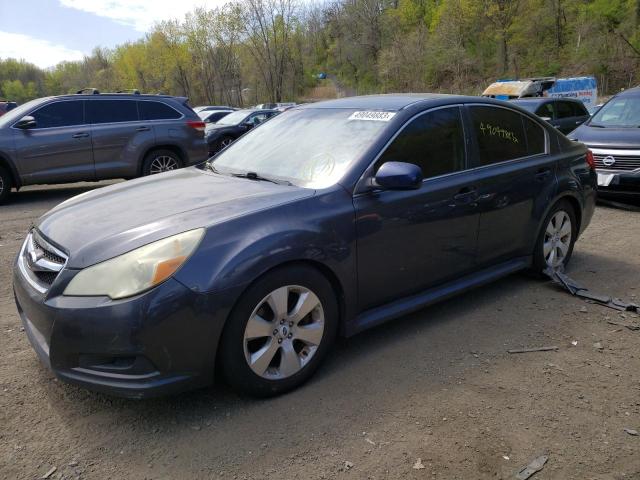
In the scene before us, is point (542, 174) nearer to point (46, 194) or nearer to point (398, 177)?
point (398, 177)

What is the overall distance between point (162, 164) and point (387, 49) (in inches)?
2270

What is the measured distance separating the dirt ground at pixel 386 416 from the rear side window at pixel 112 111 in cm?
635

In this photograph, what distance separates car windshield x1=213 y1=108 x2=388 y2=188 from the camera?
3.38 metres

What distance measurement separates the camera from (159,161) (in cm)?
991

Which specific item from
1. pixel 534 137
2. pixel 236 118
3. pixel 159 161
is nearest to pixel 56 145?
pixel 159 161

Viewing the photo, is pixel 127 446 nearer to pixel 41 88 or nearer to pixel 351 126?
pixel 351 126

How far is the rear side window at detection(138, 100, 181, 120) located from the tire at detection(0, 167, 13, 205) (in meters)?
2.39

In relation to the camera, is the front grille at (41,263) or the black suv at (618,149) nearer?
the front grille at (41,263)

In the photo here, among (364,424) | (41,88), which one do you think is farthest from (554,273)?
(41,88)

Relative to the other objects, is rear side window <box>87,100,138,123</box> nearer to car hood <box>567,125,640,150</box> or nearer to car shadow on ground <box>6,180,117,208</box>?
car shadow on ground <box>6,180,117,208</box>

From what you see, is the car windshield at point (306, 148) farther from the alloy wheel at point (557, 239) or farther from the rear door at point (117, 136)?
the rear door at point (117, 136)

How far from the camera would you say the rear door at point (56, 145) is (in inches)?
345

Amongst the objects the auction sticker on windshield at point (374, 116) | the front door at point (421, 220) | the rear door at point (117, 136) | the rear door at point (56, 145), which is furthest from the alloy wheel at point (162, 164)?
the front door at point (421, 220)

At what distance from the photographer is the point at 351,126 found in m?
3.64
